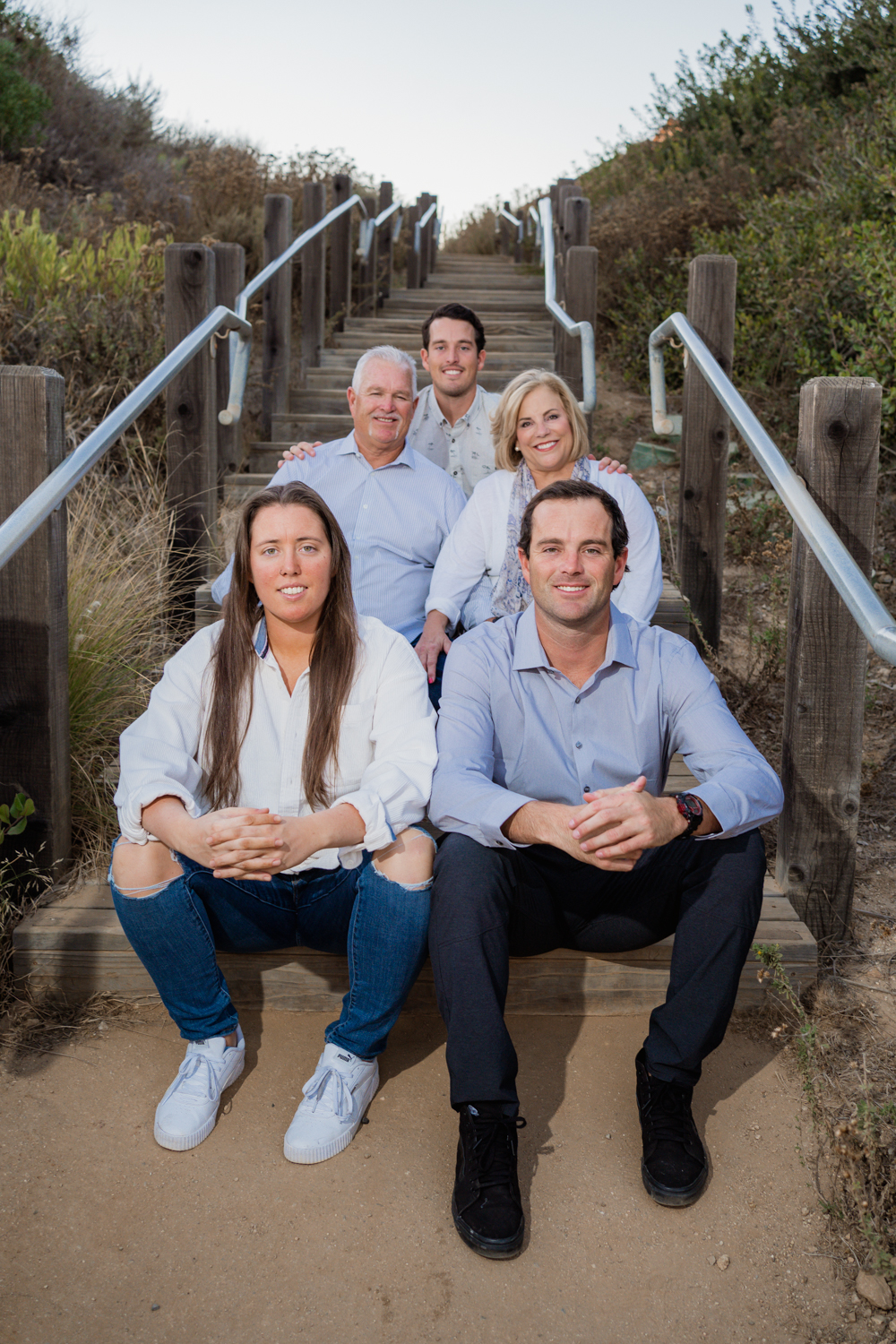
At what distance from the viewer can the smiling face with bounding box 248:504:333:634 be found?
1.97 meters

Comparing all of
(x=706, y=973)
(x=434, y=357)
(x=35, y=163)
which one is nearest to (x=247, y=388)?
(x=434, y=357)

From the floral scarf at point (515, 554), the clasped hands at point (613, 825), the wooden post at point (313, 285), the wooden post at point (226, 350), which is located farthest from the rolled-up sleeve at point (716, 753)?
the wooden post at point (313, 285)

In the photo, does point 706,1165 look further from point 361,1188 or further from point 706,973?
point 361,1188

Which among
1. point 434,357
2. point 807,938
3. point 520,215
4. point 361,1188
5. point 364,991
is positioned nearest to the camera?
point 361,1188

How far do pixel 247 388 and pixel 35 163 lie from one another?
3.97m

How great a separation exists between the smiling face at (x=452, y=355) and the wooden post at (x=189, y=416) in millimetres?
770

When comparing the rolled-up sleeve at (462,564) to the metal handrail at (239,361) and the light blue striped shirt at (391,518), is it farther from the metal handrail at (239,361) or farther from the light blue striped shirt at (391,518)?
the metal handrail at (239,361)

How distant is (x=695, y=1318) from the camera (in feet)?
5.08

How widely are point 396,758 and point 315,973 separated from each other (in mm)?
572

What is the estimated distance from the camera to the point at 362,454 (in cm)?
325

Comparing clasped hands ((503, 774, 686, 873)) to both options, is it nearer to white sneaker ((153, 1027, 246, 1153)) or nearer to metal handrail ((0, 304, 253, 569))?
white sneaker ((153, 1027, 246, 1153))

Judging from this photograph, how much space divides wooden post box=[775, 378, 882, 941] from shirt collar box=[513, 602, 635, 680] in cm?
45

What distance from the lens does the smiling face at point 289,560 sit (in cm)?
197

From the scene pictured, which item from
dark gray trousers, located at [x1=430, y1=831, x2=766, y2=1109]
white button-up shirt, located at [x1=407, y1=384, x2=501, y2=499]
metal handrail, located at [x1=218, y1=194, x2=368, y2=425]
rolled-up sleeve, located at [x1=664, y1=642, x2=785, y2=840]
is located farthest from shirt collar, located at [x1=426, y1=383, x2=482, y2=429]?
dark gray trousers, located at [x1=430, y1=831, x2=766, y2=1109]
